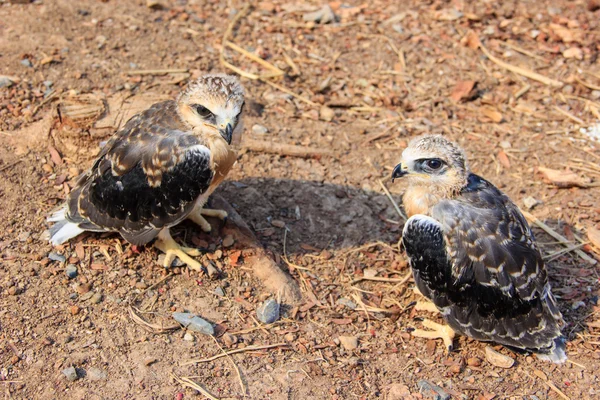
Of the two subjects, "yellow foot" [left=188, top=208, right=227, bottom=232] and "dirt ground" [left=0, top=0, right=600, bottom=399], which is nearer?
"dirt ground" [left=0, top=0, right=600, bottom=399]

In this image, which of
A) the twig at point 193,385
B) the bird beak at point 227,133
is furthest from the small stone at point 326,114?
the twig at point 193,385

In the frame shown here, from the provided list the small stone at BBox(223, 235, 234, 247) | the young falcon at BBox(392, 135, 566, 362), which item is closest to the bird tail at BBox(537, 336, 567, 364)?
the young falcon at BBox(392, 135, 566, 362)

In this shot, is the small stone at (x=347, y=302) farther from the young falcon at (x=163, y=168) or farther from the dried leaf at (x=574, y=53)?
the dried leaf at (x=574, y=53)

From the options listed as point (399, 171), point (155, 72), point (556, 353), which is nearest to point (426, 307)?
point (556, 353)

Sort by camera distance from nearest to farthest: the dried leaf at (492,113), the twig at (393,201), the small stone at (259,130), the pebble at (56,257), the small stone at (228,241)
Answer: the pebble at (56,257) < the small stone at (228,241) < the twig at (393,201) < the small stone at (259,130) < the dried leaf at (492,113)

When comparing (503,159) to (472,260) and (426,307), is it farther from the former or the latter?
(472,260)

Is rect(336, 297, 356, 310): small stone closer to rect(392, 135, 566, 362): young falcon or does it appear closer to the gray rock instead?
rect(392, 135, 566, 362): young falcon

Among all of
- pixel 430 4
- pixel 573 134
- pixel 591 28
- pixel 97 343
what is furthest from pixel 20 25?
pixel 591 28
